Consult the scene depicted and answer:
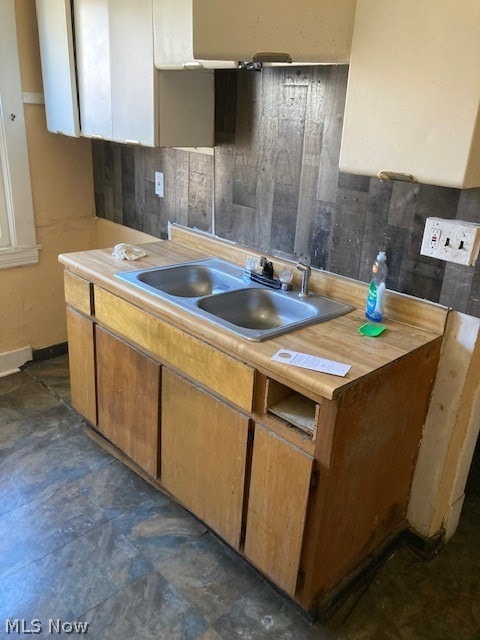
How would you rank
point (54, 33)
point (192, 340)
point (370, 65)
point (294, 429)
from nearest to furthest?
1. point (370, 65)
2. point (294, 429)
3. point (192, 340)
4. point (54, 33)

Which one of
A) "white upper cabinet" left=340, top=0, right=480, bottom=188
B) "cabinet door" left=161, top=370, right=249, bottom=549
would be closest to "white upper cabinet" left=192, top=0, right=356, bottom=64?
"white upper cabinet" left=340, top=0, right=480, bottom=188

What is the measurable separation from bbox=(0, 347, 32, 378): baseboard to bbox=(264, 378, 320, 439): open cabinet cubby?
6.90 ft

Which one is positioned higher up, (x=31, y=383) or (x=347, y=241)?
(x=347, y=241)

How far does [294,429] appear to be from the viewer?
1553 millimetres

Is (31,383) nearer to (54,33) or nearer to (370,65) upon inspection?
(54,33)

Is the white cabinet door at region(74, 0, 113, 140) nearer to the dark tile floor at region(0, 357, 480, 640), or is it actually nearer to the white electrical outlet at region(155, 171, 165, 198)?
the white electrical outlet at region(155, 171, 165, 198)

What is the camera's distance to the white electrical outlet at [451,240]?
159 cm

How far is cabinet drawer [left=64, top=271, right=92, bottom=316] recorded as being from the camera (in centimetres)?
226

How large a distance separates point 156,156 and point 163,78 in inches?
26.8

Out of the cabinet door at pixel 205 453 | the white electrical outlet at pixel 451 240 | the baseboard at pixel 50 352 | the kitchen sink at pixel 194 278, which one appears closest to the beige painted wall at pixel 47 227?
the baseboard at pixel 50 352

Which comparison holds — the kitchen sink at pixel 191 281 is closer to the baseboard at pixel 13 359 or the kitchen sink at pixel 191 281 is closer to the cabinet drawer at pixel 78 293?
the cabinet drawer at pixel 78 293

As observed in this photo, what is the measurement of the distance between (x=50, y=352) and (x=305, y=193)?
6.76 ft

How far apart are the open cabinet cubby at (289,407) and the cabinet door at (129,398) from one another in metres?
0.54

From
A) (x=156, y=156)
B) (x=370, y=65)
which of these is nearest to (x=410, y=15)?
(x=370, y=65)
